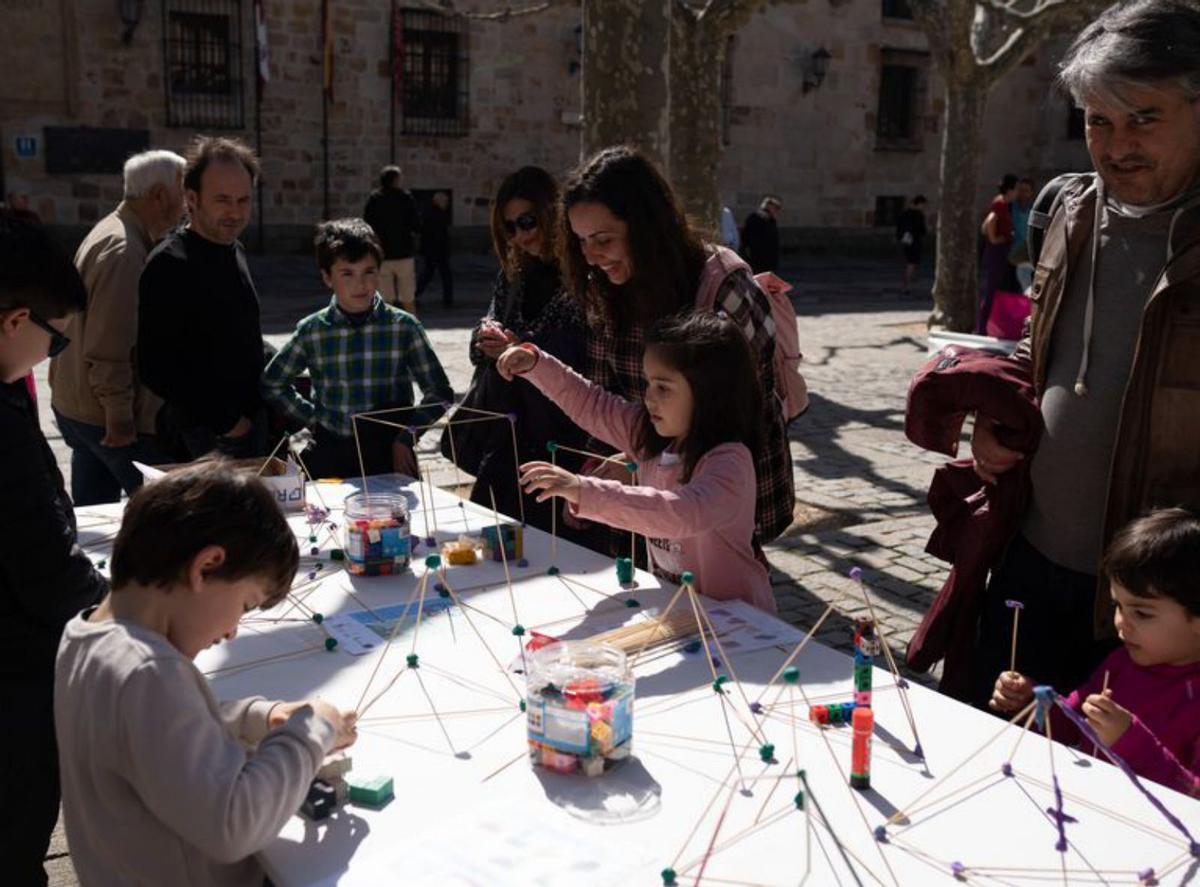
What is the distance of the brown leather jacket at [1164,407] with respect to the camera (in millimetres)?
2277

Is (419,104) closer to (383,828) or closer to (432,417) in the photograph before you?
(432,417)

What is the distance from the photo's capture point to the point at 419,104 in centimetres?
2030

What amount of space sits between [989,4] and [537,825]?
37.3ft

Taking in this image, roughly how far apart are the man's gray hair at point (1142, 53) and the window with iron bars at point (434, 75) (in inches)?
732

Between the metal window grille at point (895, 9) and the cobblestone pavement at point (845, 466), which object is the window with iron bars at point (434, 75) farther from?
the metal window grille at point (895, 9)

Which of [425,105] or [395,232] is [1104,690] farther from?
[425,105]

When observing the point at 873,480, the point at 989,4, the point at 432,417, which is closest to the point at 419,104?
the point at 989,4

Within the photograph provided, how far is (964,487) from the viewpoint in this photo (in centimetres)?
287

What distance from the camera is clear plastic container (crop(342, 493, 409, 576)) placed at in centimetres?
302

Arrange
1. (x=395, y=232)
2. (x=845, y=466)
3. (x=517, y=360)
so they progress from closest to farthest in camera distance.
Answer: (x=517, y=360), (x=845, y=466), (x=395, y=232)

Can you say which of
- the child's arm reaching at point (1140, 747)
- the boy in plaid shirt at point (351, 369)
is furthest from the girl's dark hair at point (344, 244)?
the child's arm reaching at point (1140, 747)

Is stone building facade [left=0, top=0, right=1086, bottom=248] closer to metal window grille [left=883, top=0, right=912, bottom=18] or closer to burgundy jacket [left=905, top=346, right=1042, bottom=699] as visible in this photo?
metal window grille [left=883, top=0, right=912, bottom=18]

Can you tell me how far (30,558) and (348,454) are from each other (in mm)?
2010

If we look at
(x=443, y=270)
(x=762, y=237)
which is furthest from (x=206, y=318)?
(x=762, y=237)
